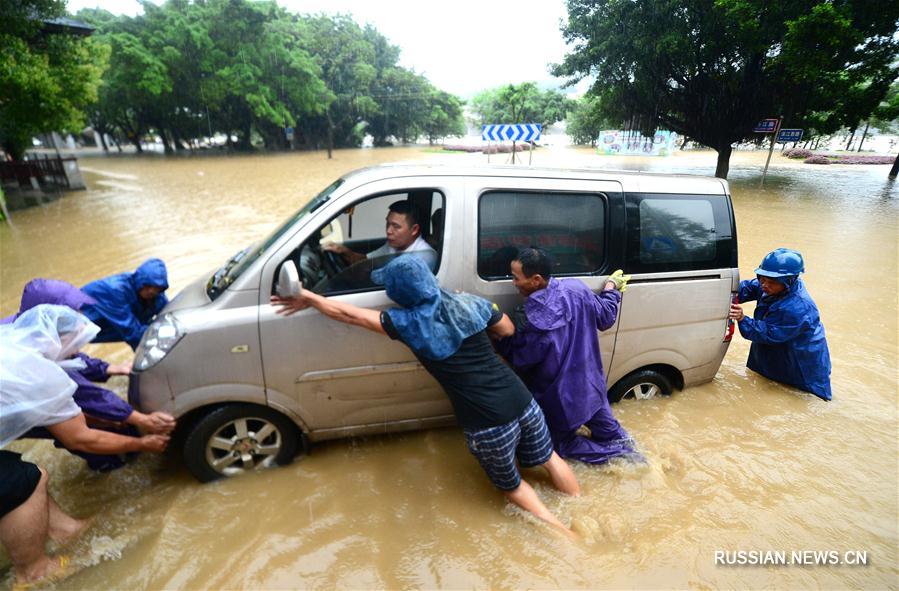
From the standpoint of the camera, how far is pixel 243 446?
272 centimetres

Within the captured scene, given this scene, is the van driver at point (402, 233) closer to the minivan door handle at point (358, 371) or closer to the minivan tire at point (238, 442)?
the minivan door handle at point (358, 371)

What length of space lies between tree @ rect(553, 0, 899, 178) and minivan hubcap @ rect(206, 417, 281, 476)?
16981mm

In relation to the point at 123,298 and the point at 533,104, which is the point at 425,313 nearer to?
the point at 123,298

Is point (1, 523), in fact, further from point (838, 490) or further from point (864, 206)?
point (864, 206)

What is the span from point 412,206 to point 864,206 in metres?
16.1

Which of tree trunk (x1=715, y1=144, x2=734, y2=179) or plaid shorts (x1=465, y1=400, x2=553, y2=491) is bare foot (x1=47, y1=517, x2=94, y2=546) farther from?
tree trunk (x1=715, y1=144, x2=734, y2=179)

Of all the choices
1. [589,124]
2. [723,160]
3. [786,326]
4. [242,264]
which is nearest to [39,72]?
[242,264]

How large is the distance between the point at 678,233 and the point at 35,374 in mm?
3723

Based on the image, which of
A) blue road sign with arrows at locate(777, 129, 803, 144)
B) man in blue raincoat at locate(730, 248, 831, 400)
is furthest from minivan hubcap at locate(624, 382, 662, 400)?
blue road sign with arrows at locate(777, 129, 803, 144)

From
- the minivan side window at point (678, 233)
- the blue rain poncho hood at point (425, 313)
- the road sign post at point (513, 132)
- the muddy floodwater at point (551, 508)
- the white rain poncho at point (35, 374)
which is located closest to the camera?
the white rain poncho at point (35, 374)

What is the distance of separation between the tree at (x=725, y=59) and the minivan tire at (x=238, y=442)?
16924 millimetres

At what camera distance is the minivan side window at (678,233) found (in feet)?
9.78

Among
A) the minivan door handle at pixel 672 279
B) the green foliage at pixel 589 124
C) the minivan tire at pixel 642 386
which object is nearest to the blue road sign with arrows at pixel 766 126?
the green foliage at pixel 589 124

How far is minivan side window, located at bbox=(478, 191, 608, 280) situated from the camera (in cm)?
269
